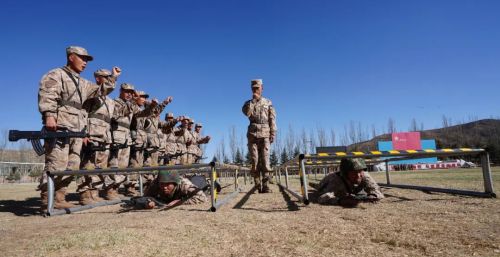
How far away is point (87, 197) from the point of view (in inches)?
226

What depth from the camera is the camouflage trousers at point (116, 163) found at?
6.77 m

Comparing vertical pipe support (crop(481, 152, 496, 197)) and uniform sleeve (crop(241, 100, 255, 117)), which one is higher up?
uniform sleeve (crop(241, 100, 255, 117))

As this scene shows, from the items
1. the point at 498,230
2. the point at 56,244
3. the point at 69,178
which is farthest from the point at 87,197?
the point at 498,230

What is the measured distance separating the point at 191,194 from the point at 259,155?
7.93 ft

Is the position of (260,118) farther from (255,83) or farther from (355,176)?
(355,176)

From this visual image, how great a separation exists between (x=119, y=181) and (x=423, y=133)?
364 feet

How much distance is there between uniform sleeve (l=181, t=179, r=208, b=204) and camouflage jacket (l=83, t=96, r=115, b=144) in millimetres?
1950

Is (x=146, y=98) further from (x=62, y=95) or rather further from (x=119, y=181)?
(x=62, y=95)

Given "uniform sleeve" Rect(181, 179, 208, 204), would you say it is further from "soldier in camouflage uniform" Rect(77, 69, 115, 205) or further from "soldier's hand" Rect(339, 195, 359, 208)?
"soldier's hand" Rect(339, 195, 359, 208)

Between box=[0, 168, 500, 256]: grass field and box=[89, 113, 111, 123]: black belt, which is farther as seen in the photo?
box=[89, 113, 111, 123]: black belt

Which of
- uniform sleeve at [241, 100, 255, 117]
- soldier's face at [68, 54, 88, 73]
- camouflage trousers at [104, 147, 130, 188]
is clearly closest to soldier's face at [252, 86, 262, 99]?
uniform sleeve at [241, 100, 255, 117]

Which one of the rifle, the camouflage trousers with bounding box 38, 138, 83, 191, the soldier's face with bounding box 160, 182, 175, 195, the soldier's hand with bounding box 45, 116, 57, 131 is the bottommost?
the soldier's face with bounding box 160, 182, 175, 195

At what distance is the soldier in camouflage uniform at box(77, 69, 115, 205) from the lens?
5.77 meters

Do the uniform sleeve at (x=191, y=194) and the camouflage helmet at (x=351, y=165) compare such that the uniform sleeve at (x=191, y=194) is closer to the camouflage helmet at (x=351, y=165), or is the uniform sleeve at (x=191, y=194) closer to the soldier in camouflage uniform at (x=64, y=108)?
the soldier in camouflage uniform at (x=64, y=108)
